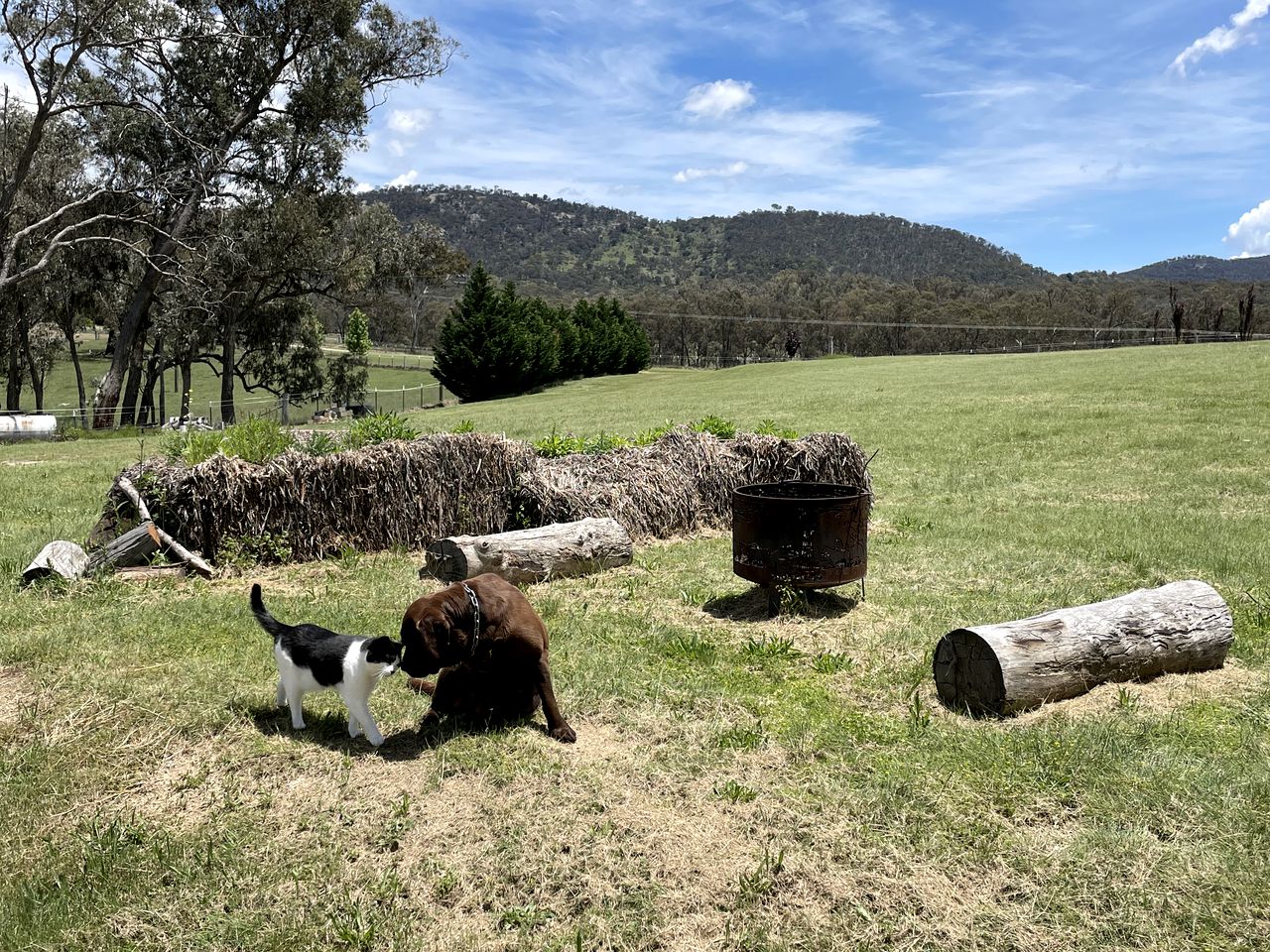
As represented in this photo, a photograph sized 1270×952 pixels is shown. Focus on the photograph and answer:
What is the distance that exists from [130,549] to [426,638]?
5212 millimetres

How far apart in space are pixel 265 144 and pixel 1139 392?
3283 cm

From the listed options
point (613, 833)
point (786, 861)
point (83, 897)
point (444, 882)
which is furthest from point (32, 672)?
point (786, 861)

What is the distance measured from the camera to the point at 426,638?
418 centimetres

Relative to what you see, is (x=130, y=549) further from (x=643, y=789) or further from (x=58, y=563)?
(x=643, y=789)

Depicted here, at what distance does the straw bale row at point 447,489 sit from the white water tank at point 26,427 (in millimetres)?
23813

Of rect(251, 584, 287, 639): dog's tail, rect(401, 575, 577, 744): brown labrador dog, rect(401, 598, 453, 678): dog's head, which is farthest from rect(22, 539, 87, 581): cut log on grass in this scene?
rect(401, 598, 453, 678): dog's head

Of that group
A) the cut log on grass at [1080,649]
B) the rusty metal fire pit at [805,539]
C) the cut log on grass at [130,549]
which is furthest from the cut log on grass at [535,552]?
the cut log on grass at [1080,649]

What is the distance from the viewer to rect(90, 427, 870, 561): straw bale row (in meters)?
8.37

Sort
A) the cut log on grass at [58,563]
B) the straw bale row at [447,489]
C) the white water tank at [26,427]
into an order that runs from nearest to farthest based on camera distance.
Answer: the cut log on grass at [58,563], the straw bale row at [447,489], the white water tank at [26,427]

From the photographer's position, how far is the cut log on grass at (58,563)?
736cm

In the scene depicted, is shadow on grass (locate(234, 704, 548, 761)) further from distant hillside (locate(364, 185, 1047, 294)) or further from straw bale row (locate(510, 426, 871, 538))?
distant hillside (locate(364, 185, 1047, 294))

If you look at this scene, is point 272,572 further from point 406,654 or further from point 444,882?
point 444,882

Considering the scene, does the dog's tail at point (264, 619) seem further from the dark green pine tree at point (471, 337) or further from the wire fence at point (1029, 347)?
the wire fence at point (1029, 347)

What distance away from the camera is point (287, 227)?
33.9 m
